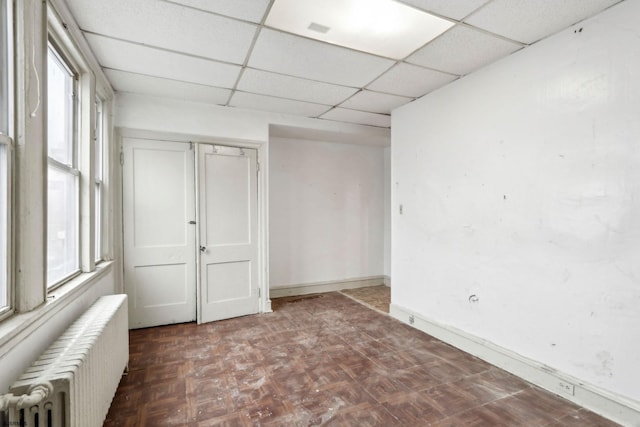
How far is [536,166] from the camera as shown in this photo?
2.41 m

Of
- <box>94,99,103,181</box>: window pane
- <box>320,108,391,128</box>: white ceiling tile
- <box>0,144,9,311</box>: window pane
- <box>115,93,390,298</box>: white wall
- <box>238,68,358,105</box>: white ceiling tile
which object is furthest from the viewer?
<box>320,108,391,128</box>: white ceiling tile

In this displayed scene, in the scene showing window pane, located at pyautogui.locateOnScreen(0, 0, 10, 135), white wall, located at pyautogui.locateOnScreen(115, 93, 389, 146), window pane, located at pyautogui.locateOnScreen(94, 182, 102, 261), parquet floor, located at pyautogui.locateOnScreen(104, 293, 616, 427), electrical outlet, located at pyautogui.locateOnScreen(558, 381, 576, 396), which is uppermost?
white wall, located at pyautogui.locateOnScreen(115, 93, 389, 146)

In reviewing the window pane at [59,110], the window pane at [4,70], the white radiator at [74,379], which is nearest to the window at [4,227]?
the window pane at [4,70]

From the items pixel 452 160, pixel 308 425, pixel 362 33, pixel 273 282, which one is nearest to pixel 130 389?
pixel 308 425

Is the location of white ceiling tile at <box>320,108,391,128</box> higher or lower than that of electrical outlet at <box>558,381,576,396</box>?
higher

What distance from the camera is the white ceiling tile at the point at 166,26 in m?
1.94

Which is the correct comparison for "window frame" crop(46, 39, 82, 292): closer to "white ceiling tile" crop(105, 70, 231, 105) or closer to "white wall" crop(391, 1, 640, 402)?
"white ceiling tile" crop(105, 70, 231, 105)

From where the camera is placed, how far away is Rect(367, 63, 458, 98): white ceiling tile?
2.87m

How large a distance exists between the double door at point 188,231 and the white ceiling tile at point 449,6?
103 inches

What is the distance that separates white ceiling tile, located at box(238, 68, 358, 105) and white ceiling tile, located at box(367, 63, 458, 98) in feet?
1.12

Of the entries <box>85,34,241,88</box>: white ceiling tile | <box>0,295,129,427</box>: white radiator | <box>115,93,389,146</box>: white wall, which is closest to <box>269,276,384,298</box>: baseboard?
<box>115,93,389,146</box>: white wall

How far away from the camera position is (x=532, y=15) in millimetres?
2049

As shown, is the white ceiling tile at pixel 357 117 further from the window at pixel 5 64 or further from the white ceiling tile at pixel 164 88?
the window at pixel 5 64

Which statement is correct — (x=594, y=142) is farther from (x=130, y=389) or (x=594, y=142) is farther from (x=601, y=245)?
(x=130, y=389)
